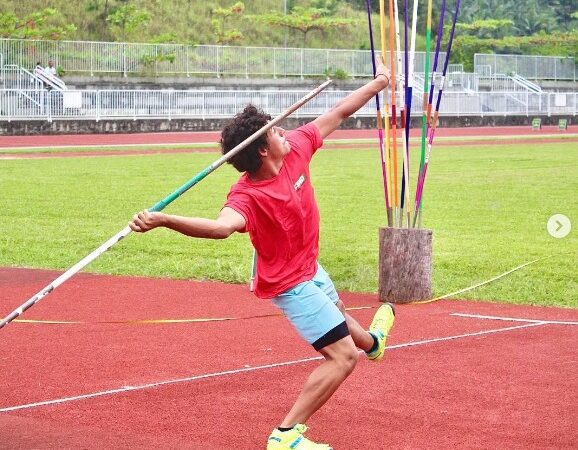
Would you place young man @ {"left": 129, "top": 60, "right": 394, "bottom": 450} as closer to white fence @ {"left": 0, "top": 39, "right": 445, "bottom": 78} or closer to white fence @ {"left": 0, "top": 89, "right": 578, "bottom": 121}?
white fence @ {"left": 0, "top": 89, "right": 578, "bottom": 121}

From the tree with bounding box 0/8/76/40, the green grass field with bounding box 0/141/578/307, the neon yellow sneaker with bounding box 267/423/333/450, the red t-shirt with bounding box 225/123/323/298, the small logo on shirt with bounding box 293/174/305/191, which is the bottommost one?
the green grass field with bounding box 0/141/578/307

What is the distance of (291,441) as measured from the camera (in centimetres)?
557

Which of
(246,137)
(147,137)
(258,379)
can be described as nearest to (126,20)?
(147,137)

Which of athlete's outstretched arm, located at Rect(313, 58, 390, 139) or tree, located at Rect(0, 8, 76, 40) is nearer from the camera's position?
athlete's outstretched arm, located at Rect(313, 58, 390, 139)

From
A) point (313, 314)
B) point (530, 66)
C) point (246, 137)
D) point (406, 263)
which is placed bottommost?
point (406, 263)

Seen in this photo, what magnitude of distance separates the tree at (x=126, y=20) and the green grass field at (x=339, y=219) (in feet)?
75.0

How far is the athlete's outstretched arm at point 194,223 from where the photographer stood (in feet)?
16.9

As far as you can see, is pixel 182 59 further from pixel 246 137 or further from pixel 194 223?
pixel 194 223

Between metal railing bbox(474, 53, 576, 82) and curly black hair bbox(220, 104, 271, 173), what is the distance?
181ft

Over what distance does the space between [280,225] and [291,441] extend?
986 mm

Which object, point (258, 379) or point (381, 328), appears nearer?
point (381, 328)

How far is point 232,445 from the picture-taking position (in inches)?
232

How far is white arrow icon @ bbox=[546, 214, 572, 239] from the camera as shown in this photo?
1488 centimetres

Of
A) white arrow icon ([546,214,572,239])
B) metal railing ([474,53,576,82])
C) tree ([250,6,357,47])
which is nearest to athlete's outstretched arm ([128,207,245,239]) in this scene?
white arrow icon ([546,214,572,239])
